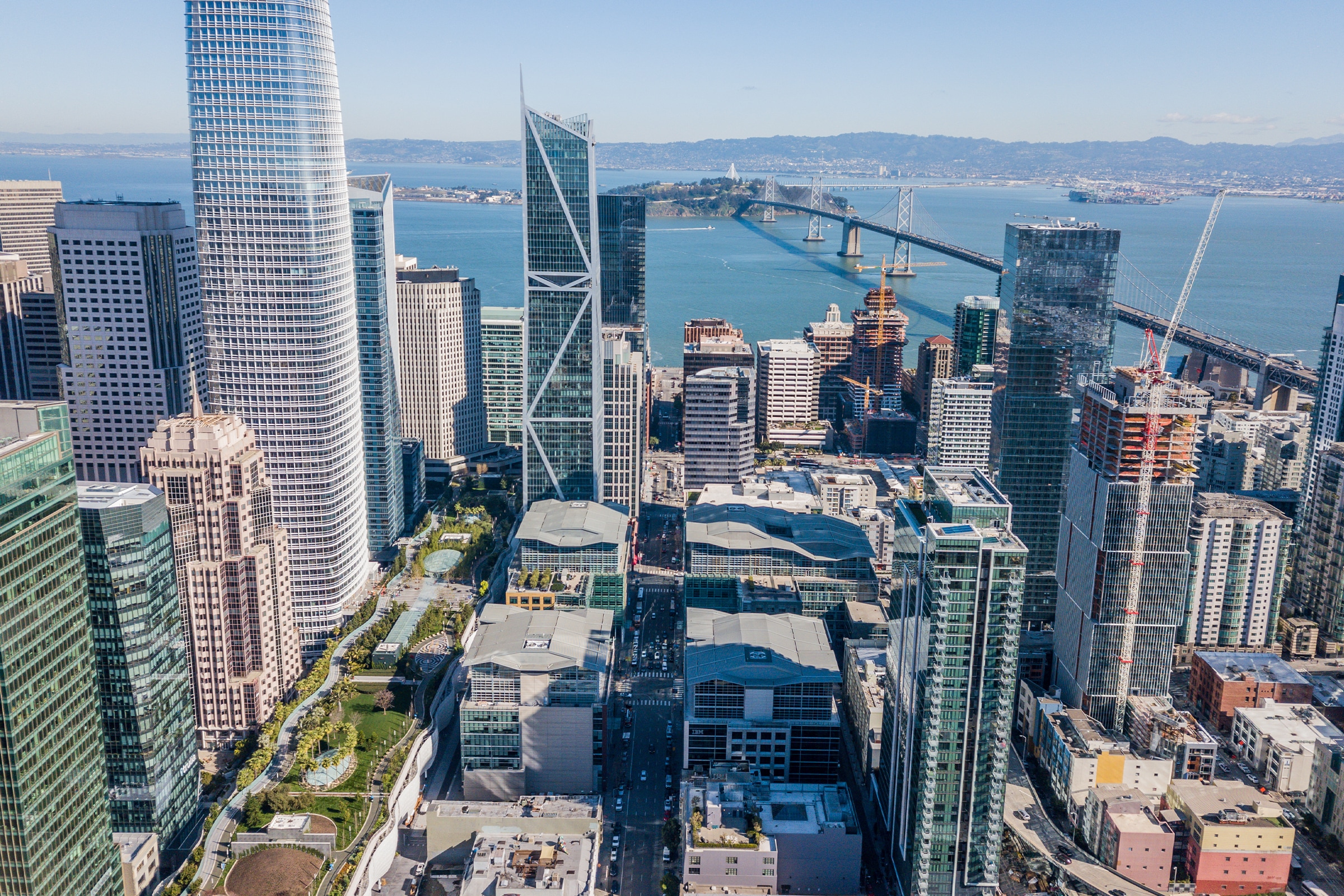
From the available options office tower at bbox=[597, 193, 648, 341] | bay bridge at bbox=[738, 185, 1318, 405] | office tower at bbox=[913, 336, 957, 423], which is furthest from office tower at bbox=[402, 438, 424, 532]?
office tower at bbox=[913, 336, 957, 423]

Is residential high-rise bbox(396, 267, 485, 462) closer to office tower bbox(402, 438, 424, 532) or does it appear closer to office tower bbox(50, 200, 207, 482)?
office tower bbox(402, 438, 424, 532)

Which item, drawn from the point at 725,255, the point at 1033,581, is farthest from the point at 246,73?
the point at 725,255

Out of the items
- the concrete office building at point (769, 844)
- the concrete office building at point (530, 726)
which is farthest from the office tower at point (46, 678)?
the concrete office building at point (769, 844)

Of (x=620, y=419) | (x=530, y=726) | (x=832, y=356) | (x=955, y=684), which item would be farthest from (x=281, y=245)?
(x=832, y=356)

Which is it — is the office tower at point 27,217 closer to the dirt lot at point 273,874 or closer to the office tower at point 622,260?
the office tower at point 622,260

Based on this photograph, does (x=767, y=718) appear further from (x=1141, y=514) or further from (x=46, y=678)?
(x=46, y=678)

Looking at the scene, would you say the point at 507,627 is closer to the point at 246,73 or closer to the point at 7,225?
the point at 246,73
